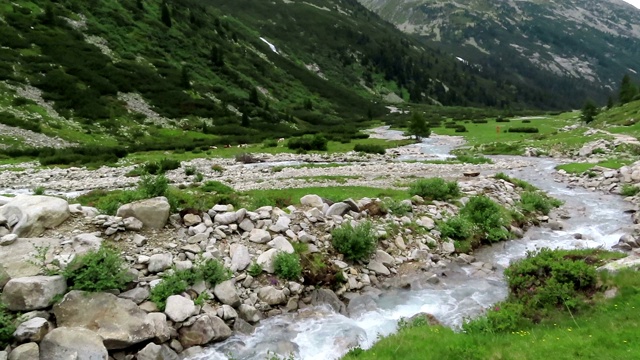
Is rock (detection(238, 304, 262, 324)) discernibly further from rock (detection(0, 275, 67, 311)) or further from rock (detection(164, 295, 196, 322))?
rock (detection(0, 275, 67, 311))

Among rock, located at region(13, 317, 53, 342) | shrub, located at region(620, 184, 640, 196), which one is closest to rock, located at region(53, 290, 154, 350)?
rock, located at region(13, 317, 53, 342)

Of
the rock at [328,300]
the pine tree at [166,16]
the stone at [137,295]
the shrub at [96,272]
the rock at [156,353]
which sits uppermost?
the pine tree at [166,16]

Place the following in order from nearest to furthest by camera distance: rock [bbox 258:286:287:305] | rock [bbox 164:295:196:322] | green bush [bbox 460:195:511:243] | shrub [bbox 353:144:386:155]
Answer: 1. rock [bbox 164:295:196:322]
2. rock [bbox 258:286:287:305]
3. green bush [bbox 460:195:511:243]
4. shrub [bbox 353:144:386:155]

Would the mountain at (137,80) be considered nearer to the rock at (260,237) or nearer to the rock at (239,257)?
the rock at (260,237)

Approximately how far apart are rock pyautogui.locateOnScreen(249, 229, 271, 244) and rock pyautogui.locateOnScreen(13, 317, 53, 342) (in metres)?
7.22

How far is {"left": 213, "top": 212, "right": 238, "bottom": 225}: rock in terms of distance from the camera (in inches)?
657

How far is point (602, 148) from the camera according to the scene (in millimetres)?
41750

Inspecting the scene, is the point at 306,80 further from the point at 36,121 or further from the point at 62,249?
the point at 62,249

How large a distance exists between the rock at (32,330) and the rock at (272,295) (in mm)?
6112

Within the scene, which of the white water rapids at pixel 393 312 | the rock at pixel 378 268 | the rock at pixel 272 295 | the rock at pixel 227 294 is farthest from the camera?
the rock at pixel 378 268

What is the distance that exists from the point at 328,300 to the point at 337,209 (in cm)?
588

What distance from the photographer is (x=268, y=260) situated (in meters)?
15.0

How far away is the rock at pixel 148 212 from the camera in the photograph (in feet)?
50.9

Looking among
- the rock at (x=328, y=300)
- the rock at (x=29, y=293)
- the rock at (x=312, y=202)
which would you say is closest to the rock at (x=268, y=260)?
the rock at (x=328, y=300)
